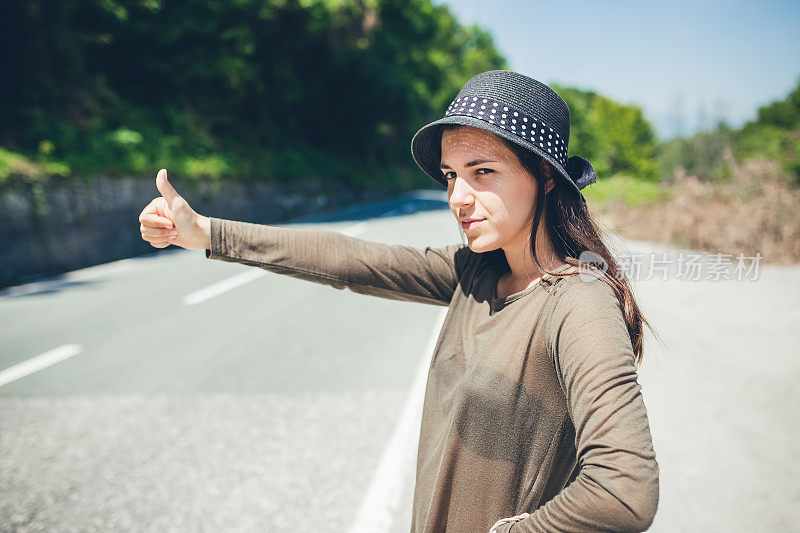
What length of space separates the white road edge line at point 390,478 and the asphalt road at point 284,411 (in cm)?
1

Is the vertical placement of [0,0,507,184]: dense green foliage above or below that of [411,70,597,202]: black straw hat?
above

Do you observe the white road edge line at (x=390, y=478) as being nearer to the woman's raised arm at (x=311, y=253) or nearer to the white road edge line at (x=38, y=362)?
the woman's raised arm at (x=311, y=253)

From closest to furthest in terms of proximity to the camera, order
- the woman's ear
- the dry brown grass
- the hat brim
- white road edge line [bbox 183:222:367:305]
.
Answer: the hat brim, the woman's ear, white road edge line [bbox 183:222:367:305], the dry brown grass

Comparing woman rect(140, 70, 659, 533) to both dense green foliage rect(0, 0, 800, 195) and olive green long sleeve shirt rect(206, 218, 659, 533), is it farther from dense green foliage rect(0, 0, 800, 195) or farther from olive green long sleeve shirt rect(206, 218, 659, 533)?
dense green foliage rect(0, 0, 800, 195)

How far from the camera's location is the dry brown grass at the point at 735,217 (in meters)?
9.61

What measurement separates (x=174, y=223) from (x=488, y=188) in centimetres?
91

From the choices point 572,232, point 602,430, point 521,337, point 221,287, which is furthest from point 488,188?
point 221,287

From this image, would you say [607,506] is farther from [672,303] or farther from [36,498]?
[672,303]

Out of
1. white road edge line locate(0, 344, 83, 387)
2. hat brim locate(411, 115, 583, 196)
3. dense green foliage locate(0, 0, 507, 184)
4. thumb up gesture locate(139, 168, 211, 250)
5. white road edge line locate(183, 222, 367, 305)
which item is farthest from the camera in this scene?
dense green foliage locate(0, 0, 507, 184)

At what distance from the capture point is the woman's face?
4.24 ft

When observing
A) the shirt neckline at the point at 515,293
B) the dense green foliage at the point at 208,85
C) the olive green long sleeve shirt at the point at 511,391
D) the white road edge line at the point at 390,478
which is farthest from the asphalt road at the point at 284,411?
the dense green foliage at the point at 208,85

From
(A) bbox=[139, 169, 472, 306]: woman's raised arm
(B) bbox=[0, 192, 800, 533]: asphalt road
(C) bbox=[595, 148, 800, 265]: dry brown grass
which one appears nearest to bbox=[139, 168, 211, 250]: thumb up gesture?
(A) bbox=[139, 169, 472, 306]: woman's raised arm

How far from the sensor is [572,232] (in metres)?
1.31

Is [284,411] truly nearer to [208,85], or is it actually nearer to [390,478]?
[390,478]
